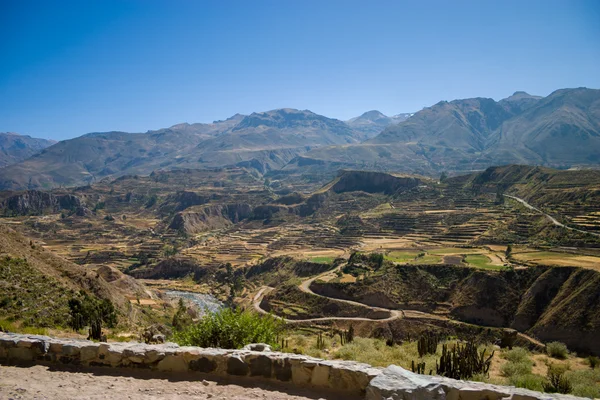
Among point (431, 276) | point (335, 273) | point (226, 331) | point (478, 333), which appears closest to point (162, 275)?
point (335, 273)

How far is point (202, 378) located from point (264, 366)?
1629mm

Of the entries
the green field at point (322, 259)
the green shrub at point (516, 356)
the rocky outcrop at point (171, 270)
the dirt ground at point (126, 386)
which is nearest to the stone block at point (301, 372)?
the dirt ground at point (126, 386)

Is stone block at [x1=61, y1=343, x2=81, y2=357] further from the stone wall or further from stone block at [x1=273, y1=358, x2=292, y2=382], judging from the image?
stone block at [x1=273, y1=358, x2=292, y2=382]

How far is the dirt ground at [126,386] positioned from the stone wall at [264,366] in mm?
253

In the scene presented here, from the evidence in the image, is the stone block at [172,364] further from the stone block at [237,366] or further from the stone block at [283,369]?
the stone block at [283,369]

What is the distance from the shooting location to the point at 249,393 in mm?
8883

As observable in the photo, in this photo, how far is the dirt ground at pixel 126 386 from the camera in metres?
8.77

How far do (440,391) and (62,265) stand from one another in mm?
48213

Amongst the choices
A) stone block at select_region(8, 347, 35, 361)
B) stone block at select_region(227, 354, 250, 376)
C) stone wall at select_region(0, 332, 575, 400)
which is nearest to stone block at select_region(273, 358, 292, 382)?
stone wall at select_region(0, 332, 575, 400)

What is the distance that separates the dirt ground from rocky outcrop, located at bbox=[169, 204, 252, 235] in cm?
15702

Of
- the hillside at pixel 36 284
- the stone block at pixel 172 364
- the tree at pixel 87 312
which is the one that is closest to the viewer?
the stone block at pixel 172 364

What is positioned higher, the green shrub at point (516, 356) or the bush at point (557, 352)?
the green shrub at point (516, 356)

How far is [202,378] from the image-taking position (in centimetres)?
968

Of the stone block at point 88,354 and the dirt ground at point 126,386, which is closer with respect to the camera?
the dirt ground at point 126,386
